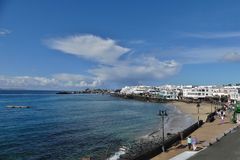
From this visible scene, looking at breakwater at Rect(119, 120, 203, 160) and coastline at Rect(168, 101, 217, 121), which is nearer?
breakwater at Rect(119, 120, 203, 160)

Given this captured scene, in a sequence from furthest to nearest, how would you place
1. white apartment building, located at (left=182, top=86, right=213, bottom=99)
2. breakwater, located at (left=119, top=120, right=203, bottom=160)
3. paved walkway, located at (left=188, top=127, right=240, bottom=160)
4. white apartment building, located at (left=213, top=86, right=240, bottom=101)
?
white apartment building, located at (left=182, top=86, right=213, bottom=99)
white apartment building, located at (left=213, top=86, right=240, bottom=101)
paved walkway, located at (left=188, top=127, right=240, bottom=160)
breakwater, located at (left=119, top=120, right=203, bottom=160)

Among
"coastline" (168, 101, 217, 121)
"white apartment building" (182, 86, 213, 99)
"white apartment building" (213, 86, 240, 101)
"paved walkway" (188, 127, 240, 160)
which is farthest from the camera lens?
"white apartment building" (182, 86, 213, 99)

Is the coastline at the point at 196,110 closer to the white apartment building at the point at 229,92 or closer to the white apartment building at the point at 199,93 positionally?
the white apartment building at the point at 229,92

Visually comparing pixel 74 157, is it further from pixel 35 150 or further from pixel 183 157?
pixel 183 157

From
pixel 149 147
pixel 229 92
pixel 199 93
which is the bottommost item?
pixel 149 147

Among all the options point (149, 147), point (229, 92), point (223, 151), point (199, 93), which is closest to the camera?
point (223, 151)

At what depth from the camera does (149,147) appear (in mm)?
36594

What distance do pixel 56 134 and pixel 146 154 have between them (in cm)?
2623

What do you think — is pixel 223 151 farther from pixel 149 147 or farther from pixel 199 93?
pixel 199 93

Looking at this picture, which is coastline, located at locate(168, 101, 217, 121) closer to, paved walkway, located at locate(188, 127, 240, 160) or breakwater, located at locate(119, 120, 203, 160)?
breakwater, located at locate(119, 120, 203, 160)

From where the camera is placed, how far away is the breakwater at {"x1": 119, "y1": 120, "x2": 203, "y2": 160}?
2534cm

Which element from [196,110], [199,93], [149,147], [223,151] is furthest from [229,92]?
[223,151]

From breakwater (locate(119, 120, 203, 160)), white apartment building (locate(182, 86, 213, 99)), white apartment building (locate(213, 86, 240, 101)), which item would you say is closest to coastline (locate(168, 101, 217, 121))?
white apartment building (locate(213, 86, 240, 101))

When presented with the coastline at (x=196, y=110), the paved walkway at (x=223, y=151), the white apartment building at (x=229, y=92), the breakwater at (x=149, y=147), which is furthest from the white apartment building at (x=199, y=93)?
the paved walkway at (x=223, y=151)
